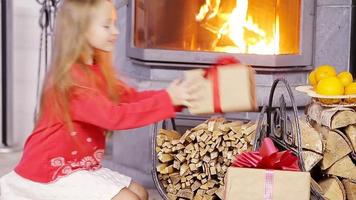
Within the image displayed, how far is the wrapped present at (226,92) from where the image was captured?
5.15 feet

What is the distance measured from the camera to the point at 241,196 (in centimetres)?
166

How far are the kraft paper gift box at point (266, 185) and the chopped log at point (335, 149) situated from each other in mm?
355

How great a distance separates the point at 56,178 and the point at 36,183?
49 mm

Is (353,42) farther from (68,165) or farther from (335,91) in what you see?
(68,165)

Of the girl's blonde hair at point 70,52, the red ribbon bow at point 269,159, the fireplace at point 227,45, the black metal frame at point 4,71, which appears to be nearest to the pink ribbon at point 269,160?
the red ribbon bow at point 269,159

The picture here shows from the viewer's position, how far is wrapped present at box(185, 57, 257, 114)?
1.57 m

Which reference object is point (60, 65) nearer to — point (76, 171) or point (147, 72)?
point (76, 171)

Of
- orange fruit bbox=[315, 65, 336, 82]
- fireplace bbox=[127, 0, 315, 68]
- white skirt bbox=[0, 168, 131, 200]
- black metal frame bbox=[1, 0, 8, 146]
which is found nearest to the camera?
white skirt bbox=[0, 168, 131, 200]

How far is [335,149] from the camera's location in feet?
6.43

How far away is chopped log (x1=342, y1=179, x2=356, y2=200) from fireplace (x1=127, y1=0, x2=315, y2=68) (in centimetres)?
62

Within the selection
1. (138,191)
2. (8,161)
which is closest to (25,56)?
(8,161)

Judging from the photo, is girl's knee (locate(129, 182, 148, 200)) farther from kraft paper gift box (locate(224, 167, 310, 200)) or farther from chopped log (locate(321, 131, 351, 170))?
chopped log (locate(321, 131, 351, 170))

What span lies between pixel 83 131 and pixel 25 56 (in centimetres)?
164

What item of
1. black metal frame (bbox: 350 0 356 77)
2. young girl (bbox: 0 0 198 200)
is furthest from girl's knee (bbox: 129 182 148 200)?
black metal frame (bbox: 350 0 356 77)
